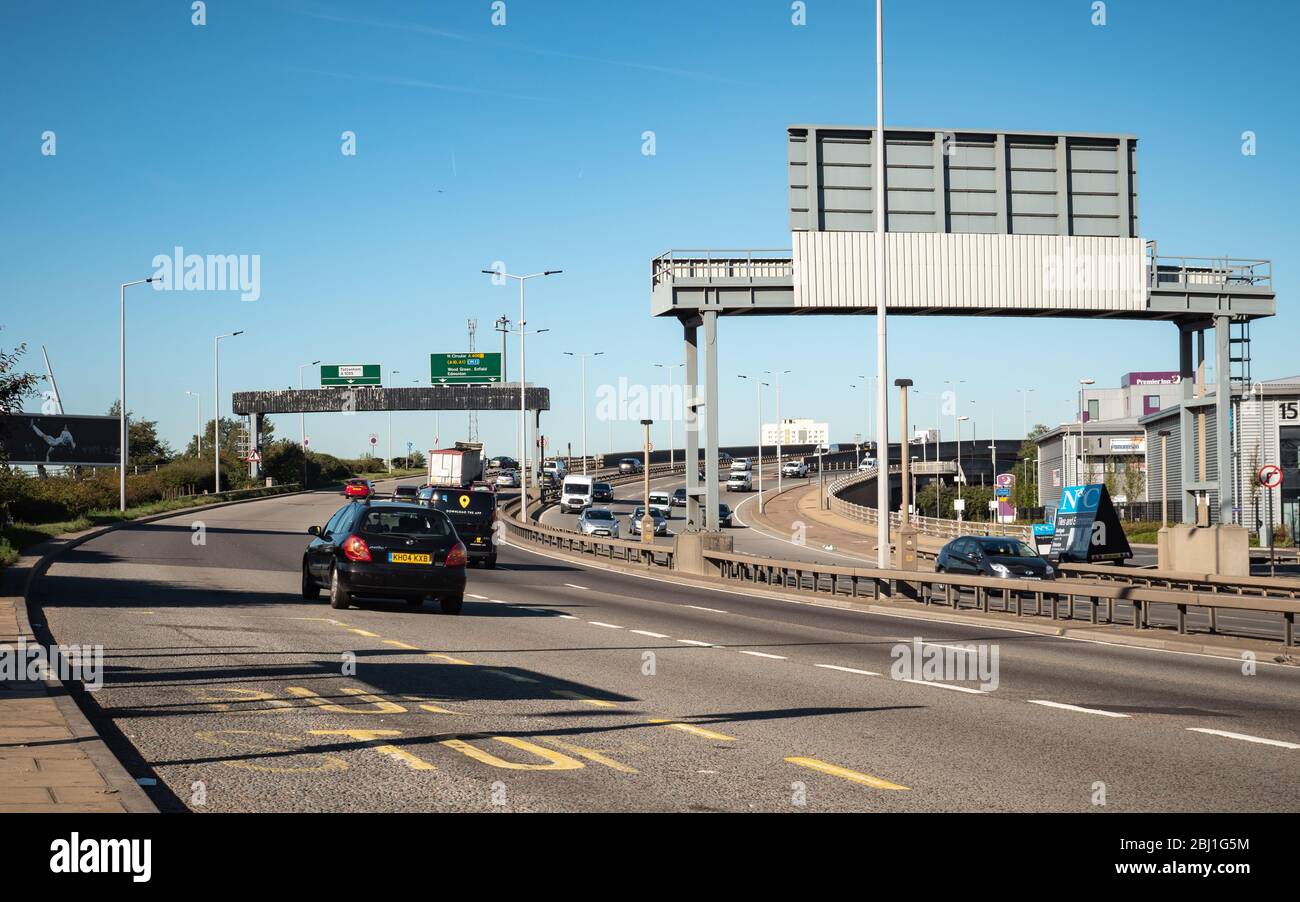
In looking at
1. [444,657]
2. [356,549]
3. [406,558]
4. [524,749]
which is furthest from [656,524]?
[524,749]

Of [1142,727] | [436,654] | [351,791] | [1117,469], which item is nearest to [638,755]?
[351,791]

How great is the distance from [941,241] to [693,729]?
25.3m

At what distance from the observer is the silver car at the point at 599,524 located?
197 feet

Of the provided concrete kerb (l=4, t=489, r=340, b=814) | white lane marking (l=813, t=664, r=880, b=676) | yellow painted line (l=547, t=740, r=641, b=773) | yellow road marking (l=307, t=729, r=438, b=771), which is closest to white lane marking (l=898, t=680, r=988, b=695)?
white lane marking (l=813, t=664, r=880, b=676)

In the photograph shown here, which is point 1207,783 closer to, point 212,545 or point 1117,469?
point 212,545

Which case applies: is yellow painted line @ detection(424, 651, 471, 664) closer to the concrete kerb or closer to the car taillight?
the concrete kerb

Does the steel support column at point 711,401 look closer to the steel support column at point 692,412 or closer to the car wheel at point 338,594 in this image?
the steel support column at point 692,412

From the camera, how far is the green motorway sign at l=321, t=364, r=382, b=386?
106000mm

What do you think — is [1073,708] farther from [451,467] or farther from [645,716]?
[451,467]

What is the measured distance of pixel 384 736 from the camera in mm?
9797

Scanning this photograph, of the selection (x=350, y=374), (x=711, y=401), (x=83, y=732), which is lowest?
(x=83, y=732)

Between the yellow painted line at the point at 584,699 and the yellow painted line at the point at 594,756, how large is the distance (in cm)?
200

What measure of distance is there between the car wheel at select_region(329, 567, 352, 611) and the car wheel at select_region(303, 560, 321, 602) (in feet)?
5.46

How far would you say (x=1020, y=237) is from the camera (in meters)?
34.2
